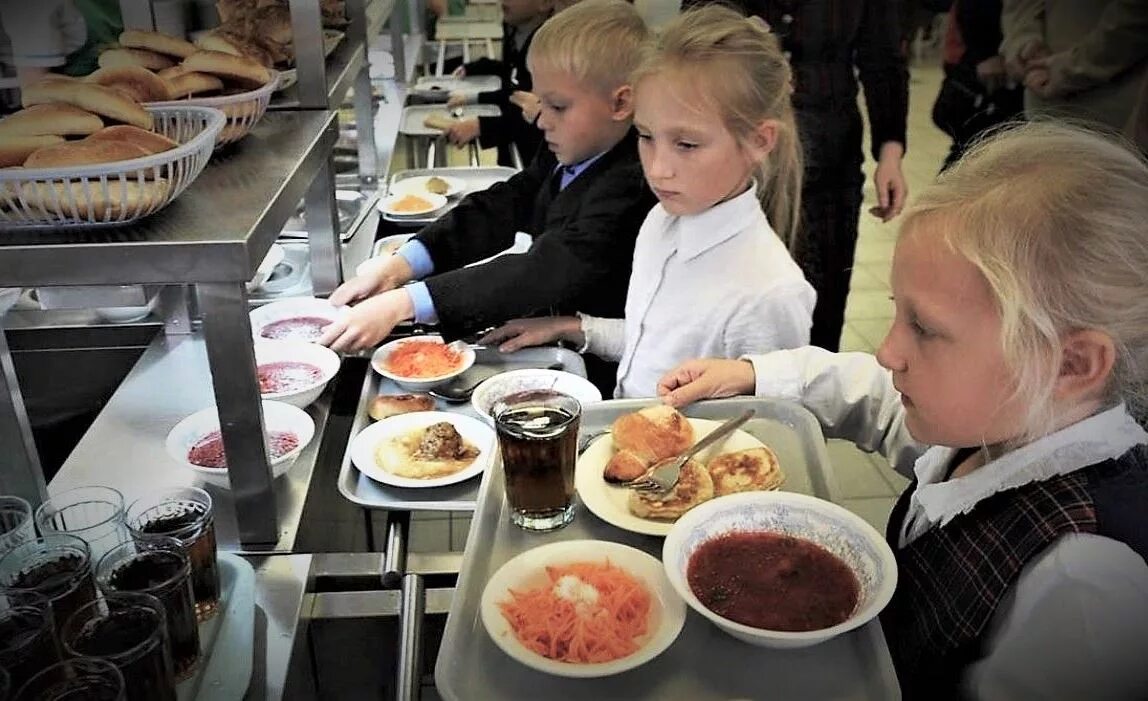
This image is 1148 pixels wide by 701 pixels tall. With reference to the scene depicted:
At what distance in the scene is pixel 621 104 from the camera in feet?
6.16

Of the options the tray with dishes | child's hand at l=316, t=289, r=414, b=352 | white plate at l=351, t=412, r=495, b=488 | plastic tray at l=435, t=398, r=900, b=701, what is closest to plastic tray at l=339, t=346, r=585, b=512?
white plate at l=351, t=412, r=495, b=488

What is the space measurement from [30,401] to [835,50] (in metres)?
2.13

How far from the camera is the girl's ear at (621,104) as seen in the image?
6.11 feet

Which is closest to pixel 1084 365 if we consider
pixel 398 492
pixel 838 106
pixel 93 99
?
pixel 398 492

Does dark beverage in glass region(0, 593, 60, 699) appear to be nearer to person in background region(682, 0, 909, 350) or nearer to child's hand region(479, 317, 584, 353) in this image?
child's hand region(479, 317, 584, 353)

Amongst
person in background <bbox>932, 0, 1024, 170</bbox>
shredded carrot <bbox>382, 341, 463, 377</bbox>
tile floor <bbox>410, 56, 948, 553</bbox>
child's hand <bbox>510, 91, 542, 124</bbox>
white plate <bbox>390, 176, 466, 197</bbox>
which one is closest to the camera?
shredded carrot <bbox>382, 341, 463, 377</bbox>

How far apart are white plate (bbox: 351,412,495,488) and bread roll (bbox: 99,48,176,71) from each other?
61 centimetres

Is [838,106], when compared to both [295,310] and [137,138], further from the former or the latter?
[137,138]

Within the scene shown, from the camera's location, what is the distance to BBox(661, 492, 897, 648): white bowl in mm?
810

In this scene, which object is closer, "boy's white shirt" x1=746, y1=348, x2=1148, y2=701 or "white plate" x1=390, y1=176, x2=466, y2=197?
"boy's white shirt" x1=746, y1=348, x2=1148, y2=701

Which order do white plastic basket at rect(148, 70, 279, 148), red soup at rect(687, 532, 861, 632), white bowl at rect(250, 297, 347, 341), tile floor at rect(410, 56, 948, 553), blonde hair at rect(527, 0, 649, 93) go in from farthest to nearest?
tile floor at rect(410, 56, 948, 553)
blonde hair at rect(527, 0, 649, 93)
white bowl at rect(250, 297, 347, 341)
white plastic basket at rect(148, 70, 279, 148)
red soup at rect(687, 532, 861, 632)

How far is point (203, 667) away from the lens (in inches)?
37.0

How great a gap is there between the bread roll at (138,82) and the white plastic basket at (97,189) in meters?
0.26

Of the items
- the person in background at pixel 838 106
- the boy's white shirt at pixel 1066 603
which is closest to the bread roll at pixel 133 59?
the boy's white shirt at pixel 1066 603
